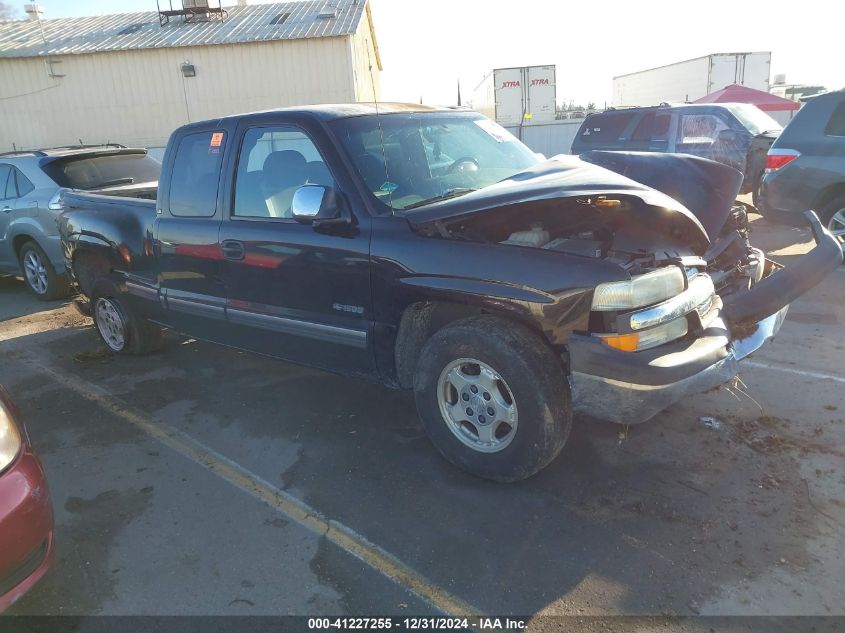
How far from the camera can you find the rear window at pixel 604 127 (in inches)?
424

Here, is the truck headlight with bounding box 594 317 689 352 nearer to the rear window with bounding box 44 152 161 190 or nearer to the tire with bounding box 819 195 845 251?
the tire with bounding box 819 195 845 251

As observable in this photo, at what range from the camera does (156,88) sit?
21766 mm

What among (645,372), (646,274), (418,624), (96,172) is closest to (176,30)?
(96,172)

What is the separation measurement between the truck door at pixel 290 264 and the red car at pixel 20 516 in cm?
168

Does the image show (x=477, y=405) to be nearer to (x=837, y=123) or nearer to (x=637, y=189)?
(x=637, y=189)

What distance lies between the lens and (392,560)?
2.76 metres

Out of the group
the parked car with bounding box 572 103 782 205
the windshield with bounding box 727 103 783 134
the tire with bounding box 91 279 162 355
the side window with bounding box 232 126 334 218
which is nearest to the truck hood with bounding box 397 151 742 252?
the side window with bounding box 232 126 334 218

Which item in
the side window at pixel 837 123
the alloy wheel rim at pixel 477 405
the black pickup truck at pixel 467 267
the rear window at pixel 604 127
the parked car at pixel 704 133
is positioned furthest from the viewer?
the rear window at pixel 604 127

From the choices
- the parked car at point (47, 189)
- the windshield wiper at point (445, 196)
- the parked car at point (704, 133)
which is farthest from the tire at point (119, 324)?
the parked car at point (704, 133)

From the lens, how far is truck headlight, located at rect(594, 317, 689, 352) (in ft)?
9.24

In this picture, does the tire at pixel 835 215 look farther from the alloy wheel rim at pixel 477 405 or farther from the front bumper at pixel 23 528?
the front bumper at pixel 23 528

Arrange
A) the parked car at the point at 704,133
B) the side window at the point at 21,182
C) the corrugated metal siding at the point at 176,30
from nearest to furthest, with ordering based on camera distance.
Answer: the side window at the point at 21,182 → the parked car at the point at 704,133 → the corrugated metal siding at the point at 176,30

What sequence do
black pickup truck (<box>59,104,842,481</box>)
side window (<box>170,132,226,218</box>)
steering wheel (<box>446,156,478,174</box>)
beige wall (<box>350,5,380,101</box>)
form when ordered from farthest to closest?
beige wall (<box>350,5,380,101</box>)
side window (<box>170,132,226,218</box>)
steering wheel (<box>446,156,478,174</box>)
black pickup truck (<box>59,104,842,481</box>)

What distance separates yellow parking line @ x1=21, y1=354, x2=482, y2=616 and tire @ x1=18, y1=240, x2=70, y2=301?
3.24 m
